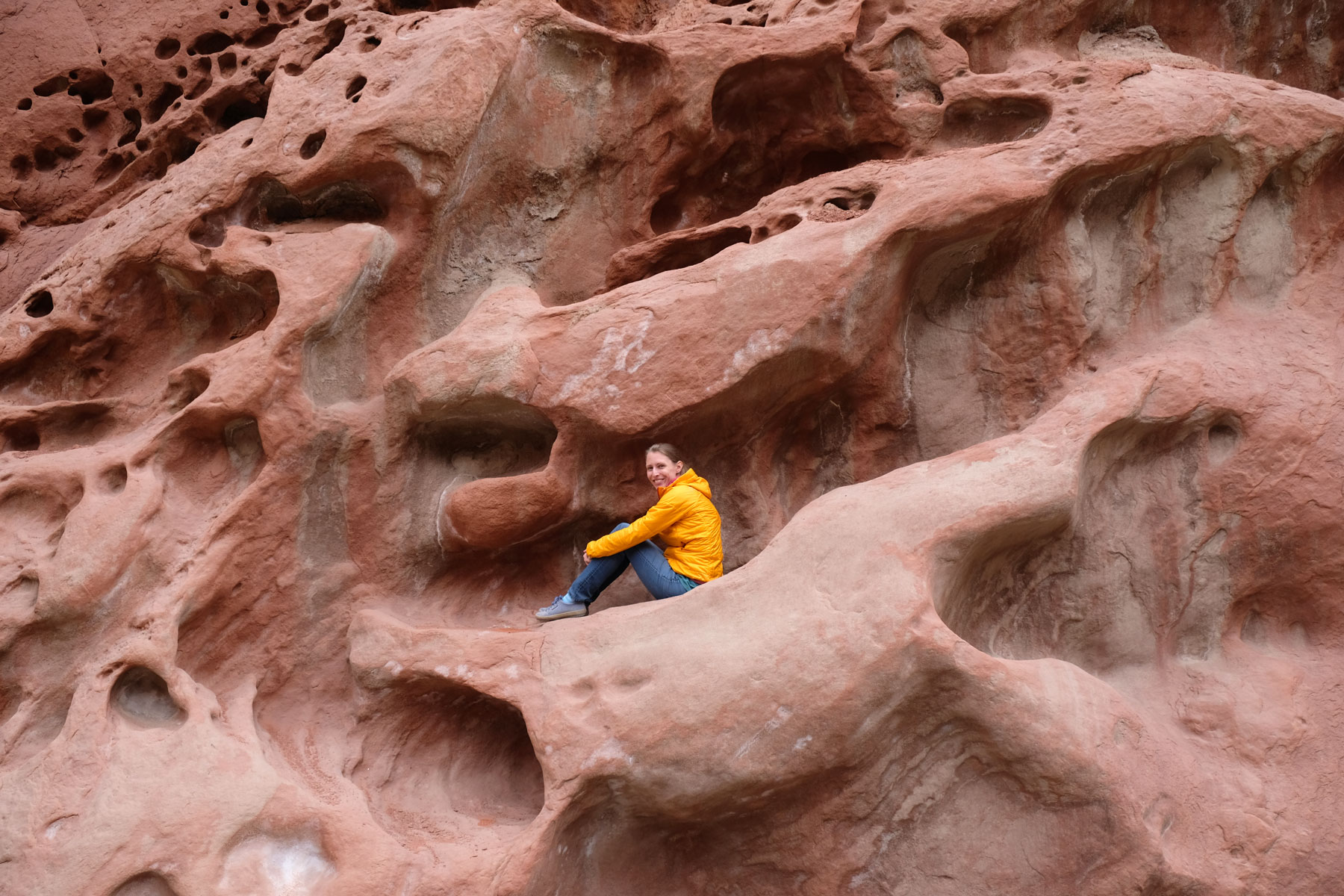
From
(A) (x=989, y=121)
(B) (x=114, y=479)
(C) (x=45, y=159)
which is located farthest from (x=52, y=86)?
(A) (x=989, y=121)

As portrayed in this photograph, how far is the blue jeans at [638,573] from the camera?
4.62 m

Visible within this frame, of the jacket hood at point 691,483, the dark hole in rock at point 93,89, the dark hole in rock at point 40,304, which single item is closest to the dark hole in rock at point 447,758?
the jacket hood at point 691,483

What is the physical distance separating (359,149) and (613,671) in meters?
2.92

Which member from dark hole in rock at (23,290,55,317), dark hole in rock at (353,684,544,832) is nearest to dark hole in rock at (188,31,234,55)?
dark hole in rock at (23,290,55,317)

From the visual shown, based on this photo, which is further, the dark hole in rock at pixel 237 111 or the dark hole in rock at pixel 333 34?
the dark hole in rock at pixel 237 111

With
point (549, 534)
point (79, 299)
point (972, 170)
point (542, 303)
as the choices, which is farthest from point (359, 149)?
point (972, 170)

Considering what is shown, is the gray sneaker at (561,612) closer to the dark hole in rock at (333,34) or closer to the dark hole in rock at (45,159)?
the dark hole in rock at (333,34)

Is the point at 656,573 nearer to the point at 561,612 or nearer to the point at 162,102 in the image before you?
the point at 561,612

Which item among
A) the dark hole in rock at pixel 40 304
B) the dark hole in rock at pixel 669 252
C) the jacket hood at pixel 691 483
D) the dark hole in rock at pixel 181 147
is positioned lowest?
the jacket hood at pixel 691 483

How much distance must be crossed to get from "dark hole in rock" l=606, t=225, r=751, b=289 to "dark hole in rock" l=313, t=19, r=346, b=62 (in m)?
2.12

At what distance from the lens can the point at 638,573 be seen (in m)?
4.79

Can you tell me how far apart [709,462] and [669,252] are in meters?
1.18

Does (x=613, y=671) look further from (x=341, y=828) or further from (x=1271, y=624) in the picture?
(x=1271, y=624)

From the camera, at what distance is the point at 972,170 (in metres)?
4.94
